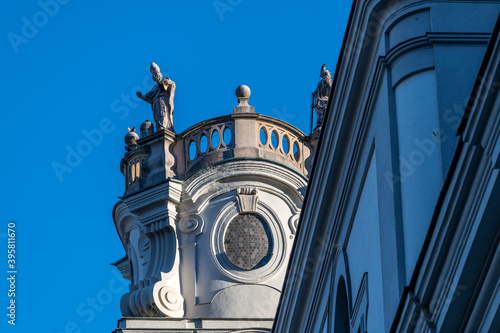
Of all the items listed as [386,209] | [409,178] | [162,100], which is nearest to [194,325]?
[162,100]

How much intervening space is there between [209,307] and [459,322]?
75.4 ft

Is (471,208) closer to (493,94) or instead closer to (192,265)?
(493,94)

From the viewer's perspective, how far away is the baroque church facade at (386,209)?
11.6 metres

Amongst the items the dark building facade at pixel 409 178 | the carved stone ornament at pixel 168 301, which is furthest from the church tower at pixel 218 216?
the dark building facade at pixel 409 178

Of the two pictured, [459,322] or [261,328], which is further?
[261,328]

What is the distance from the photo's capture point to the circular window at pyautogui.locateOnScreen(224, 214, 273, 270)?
35375mm

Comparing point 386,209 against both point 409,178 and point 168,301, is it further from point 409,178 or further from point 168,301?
point 168,301

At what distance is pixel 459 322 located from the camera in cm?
1200

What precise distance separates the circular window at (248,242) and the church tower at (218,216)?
0.02m

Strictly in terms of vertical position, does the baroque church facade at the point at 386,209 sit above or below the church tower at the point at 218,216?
below

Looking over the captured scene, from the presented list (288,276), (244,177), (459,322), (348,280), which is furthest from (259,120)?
(459,322)

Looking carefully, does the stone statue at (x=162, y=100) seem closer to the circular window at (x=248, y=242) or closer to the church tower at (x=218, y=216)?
the church tower at (x=218, y=216)

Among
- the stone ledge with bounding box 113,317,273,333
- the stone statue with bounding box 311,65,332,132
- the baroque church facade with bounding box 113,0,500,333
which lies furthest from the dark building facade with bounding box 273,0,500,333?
the stone statue with bounding box 311,65,332,132

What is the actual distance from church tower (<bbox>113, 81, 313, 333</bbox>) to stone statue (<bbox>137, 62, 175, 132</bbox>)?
466 millimetres
